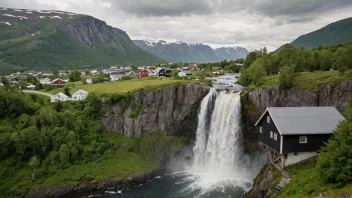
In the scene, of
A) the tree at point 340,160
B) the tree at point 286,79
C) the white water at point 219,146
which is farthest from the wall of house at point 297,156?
the tree at point 286,79

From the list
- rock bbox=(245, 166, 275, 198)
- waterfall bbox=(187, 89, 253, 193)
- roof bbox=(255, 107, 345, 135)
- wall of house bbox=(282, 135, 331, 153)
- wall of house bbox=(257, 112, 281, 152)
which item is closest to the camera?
roof bbox=(255, 107, 345, 135)

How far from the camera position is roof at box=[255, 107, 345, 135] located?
111 feet

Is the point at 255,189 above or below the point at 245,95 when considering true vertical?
below

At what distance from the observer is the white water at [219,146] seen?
5175cm

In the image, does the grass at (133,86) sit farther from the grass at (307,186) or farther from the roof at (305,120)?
the grass at (307,186)

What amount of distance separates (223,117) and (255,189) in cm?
1996

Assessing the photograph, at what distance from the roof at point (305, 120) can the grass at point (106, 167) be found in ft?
98.9

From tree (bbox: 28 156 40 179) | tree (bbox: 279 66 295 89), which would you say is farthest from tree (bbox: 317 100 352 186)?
tree (bbox: 28 156 40 179)

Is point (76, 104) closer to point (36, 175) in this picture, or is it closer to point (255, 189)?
point (36, 175)

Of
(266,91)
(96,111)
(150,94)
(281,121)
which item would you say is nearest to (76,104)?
(96,111)

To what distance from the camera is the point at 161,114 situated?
64.7 meters

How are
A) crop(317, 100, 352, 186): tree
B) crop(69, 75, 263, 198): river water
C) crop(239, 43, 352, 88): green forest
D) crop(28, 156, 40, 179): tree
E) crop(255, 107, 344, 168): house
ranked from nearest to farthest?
crop(317, 100, 352, 186): tree → crop(255, 107, 344, 168): house → crop(69, 75, 263, 198): river water → crop(28, 156, 40, 179): tree → crop(239, 43, 352, 88): green forest

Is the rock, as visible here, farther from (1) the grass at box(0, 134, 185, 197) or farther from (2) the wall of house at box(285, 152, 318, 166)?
(1) the grass at box(0, 134, 185, 197)

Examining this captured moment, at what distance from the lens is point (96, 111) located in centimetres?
6950
